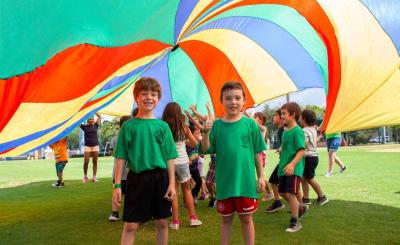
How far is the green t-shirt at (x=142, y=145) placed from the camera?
2775 millimetres

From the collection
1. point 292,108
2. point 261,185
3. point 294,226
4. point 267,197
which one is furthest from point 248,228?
point 267,197

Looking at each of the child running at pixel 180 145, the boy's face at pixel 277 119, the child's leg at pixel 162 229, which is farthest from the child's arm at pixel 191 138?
the boy's face at pixel 277 119

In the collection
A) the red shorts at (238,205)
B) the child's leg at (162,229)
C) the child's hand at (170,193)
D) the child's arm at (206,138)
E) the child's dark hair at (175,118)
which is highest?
the child's dark hair at (175,118)

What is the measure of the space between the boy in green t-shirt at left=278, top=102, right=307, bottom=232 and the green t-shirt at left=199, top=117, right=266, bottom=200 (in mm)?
1021

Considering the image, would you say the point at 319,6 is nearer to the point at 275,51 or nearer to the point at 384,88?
the point at 384,88

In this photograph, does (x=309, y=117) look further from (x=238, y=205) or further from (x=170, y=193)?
(x=170, y=193)

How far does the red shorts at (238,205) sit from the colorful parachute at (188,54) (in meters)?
1.62

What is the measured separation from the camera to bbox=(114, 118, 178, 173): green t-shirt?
2.78 metres

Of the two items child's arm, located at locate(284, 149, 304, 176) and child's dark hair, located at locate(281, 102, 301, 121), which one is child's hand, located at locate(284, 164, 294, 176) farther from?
child's dark hair, located at locate(281, 102, 301, 121)

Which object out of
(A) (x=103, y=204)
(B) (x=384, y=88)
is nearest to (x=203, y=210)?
(A) (x=103, y=204)

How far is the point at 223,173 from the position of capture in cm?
291

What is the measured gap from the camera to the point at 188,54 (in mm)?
6660

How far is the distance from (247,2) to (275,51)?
144 centimetres

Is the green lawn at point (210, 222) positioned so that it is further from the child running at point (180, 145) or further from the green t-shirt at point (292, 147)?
the green t-shirt at point (292, 147)
